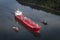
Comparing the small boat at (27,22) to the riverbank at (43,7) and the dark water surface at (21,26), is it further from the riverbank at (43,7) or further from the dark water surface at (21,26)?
the riverbank at (43,7)

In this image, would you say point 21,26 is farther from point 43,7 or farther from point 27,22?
point 43,7

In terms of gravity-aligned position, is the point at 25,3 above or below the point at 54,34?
below

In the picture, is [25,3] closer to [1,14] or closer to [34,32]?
[1,14]

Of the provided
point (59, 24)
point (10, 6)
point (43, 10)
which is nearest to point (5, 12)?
point (10, 6)

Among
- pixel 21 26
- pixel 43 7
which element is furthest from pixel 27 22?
pixel 43 7

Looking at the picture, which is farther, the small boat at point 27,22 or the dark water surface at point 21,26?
the small boat at point 27,22

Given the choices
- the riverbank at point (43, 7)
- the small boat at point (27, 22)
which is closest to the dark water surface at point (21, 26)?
the small boat at point (27, 22)

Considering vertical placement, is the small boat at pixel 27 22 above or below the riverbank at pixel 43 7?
above
